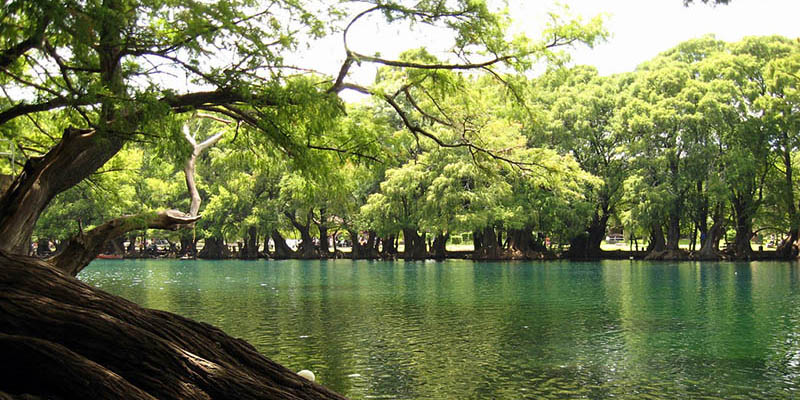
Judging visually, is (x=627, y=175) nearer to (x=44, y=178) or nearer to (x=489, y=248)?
(x=489, y=248)

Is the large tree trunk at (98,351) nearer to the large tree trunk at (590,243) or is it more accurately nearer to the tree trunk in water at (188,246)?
the large tree trunk at (590,243)

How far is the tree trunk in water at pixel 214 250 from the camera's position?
7419 centimetres

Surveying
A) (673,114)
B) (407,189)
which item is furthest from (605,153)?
(407,189)

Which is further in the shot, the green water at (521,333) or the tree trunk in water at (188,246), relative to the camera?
the tree trunk in water at (188,246)

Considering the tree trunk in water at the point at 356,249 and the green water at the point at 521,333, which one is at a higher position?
the tree trunk in water at the point at 356,249

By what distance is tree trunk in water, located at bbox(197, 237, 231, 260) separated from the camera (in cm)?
7419

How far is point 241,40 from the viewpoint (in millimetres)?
13242

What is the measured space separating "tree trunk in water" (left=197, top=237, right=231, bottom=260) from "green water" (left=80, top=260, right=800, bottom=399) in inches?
1589

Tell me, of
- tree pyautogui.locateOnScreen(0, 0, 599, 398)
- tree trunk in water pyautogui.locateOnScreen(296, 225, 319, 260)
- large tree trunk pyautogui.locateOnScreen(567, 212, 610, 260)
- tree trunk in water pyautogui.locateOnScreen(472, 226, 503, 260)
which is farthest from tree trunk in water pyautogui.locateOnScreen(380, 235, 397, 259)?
tree pyautogui.locateOnScreen(0, 0, 599, 398)

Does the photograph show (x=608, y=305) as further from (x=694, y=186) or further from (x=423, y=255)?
A: (x=423, y=255)

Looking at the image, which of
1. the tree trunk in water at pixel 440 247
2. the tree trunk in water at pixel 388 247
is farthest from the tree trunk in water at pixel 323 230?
the tree trunk in water at pixel 440 247

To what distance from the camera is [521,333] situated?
17.5 metres

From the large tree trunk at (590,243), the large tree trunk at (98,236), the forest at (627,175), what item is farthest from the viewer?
the large tree trunk at (590,243)

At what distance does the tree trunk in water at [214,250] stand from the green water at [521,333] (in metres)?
40.3
